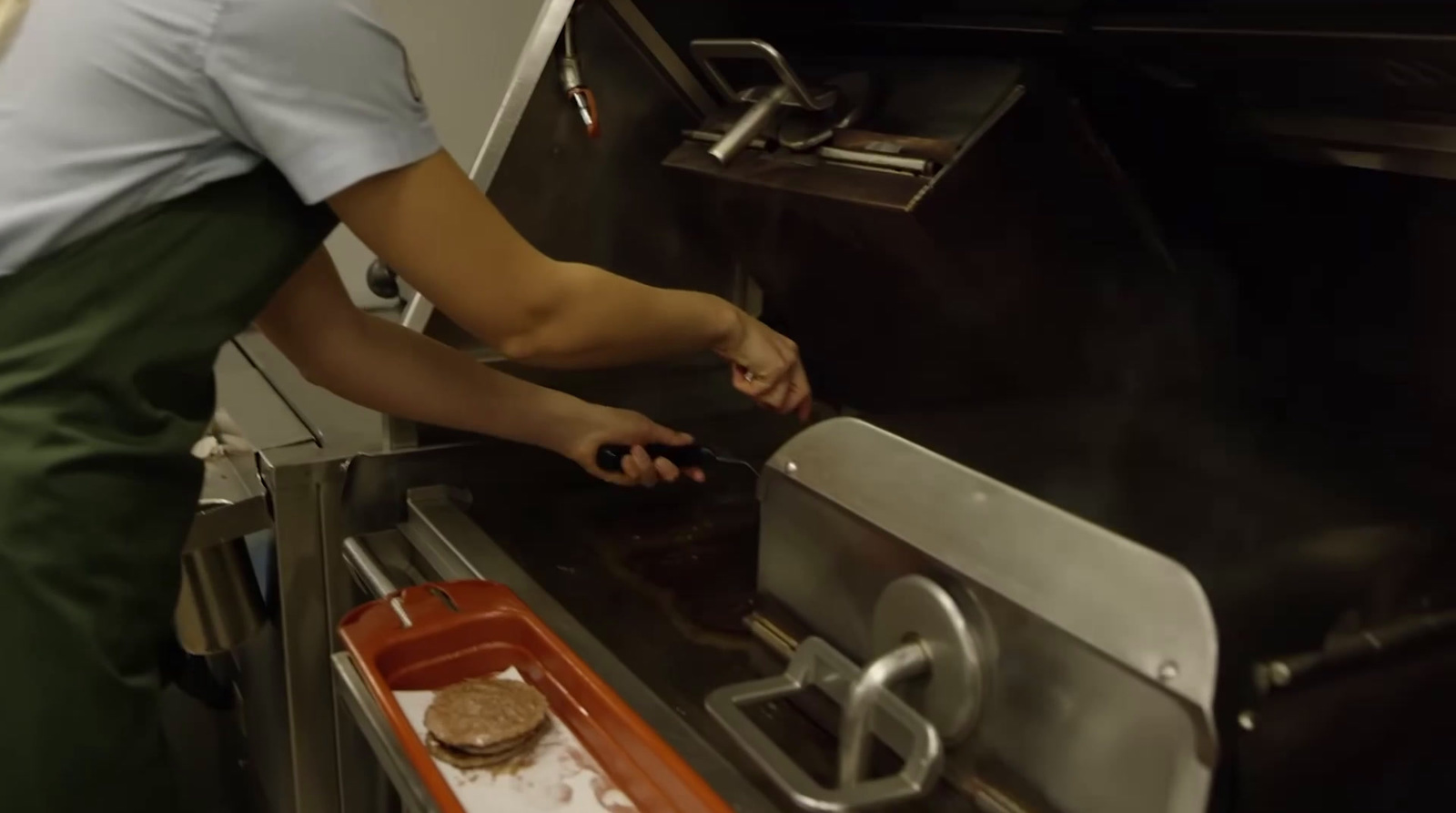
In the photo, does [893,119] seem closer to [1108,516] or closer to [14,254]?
[1108,516]

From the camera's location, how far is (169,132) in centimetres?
75

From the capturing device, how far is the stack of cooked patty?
84cm

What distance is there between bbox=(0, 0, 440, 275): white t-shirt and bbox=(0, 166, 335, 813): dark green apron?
26 millimetres

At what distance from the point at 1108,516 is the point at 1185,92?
37 centimetres

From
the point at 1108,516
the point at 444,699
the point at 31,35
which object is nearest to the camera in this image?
the point at 31,35

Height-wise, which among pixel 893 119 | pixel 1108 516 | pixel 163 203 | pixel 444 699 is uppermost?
pixel 893 119

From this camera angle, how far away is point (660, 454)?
3.82 feet

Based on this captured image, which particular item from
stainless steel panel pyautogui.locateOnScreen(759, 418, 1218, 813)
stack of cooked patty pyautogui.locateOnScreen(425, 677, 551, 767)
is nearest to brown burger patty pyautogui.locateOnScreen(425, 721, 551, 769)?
stack of cooked patty pyautogui.locateOnScreen(425, 677, 551, 767)

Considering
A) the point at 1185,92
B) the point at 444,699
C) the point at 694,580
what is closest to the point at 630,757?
the point at 444,699

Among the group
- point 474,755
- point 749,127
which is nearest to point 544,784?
point 474,755

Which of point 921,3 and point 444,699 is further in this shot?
point 921,3

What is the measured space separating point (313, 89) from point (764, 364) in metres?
0.48

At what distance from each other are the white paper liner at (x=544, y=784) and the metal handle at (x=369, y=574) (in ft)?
0.38

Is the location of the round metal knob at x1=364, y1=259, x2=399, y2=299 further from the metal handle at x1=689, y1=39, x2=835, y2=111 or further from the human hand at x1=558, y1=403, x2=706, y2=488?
the metal handle at x1=689, y1=39, x2=835, y2=111
